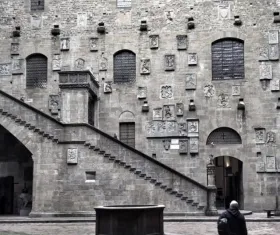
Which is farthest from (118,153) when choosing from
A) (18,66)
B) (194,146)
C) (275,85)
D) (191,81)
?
(18,66)

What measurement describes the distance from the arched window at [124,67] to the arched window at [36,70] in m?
3.87

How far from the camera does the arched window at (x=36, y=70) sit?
97.8 feet

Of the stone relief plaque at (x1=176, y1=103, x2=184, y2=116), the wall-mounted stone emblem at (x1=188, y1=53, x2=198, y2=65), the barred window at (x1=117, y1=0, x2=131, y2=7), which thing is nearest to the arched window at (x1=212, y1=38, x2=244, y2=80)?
the wall-mounted stone emblem at (x1=188, y1=53, x2=198, y2=65)

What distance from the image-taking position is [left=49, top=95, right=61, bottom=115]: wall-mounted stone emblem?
95.2ft

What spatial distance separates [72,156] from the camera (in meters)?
23.8

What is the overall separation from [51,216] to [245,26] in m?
13.6

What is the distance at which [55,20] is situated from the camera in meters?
30.0

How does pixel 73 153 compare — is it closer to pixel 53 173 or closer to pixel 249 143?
pixel 53 173

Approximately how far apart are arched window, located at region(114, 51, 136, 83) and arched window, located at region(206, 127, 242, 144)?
16.8 feet

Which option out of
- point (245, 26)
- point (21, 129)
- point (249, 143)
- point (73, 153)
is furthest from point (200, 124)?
point (21, 129)

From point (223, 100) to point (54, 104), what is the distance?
346 inches

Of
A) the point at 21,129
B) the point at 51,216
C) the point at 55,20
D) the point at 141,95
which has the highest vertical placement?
the point at 55,20

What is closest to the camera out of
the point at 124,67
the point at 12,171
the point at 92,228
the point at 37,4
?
the point at 92,228

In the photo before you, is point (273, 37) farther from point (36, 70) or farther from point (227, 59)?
Answer: point (36, 70)
